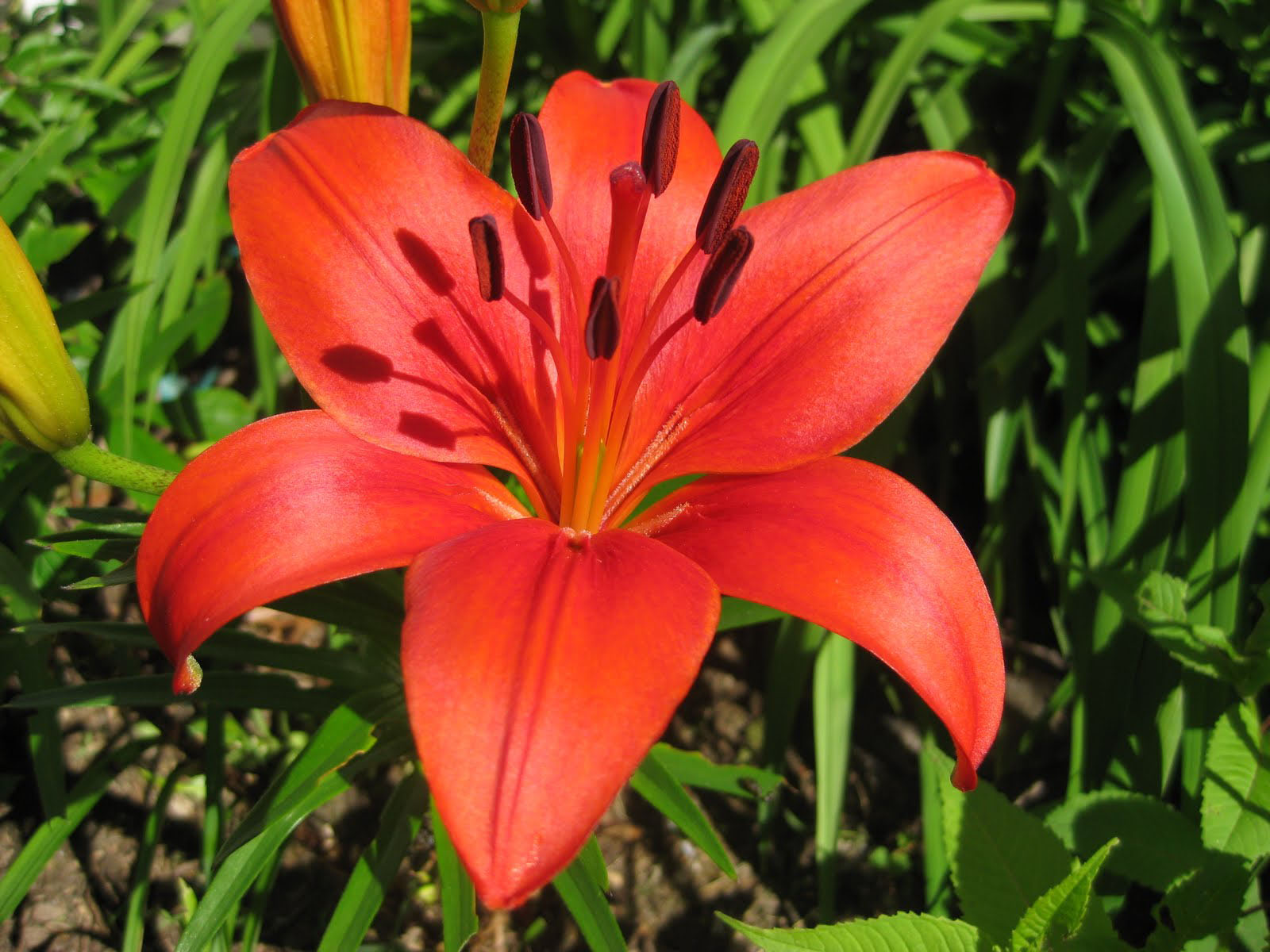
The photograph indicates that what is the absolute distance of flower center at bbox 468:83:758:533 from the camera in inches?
30.8

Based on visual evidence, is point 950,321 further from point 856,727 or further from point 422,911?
point 422,911

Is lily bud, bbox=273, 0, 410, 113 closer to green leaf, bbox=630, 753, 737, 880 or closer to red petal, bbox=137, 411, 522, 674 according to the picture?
red petal, bbox=137, 411, 522, 674

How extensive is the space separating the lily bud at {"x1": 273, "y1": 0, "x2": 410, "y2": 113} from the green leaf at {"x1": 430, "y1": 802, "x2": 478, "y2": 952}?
0.68 meters

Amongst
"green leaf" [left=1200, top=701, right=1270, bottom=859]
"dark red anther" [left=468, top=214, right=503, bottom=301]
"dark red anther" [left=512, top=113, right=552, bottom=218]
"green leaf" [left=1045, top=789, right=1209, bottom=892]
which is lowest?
"green leaf" [left=1045, top=789, right=1209, bottom=892]

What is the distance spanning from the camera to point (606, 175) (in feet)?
3.22

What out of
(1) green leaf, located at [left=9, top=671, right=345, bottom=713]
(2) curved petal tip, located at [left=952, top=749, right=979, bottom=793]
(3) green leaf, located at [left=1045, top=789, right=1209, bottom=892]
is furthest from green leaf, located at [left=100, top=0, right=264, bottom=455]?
(3) green leaf, located at [left=1045, top=789, right=1209, bottom=892]

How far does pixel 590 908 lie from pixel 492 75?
0.76m

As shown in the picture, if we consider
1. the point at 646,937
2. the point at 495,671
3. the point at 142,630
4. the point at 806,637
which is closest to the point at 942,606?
the point at 495,671

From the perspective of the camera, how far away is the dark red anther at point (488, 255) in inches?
29.5

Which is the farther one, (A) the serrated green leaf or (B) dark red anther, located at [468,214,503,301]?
(A) the serrated green leaf

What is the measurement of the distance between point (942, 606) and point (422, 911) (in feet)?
3.32

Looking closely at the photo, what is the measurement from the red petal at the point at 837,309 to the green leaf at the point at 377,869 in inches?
18.6

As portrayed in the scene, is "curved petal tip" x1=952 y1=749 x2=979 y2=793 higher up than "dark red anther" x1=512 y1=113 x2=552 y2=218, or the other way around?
"dark red anther" x1=512 y1=113 x2=552 y2=218

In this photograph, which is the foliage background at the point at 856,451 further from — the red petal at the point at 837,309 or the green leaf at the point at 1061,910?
the red petal at the point at 837,309
